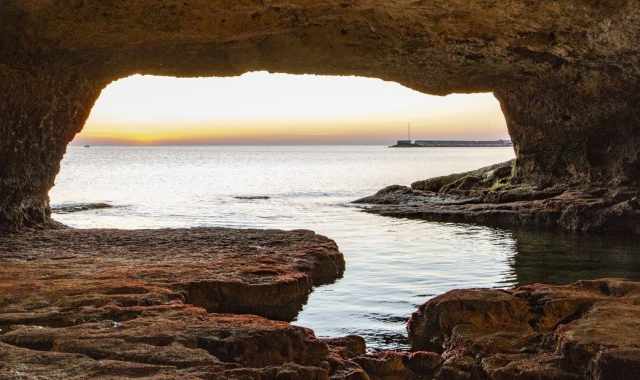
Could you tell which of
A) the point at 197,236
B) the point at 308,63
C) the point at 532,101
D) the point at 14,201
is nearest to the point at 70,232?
the point at 14,201

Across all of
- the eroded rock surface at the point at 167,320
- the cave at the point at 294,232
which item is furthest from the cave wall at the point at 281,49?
the eroded rock surface at the point at 167,320

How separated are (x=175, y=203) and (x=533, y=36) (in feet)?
76.1

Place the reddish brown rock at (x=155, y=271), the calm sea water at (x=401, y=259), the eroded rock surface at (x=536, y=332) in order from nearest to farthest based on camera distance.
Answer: the eroded rock surface at (x=536, y=332), the reddish brown rock at (x=155, y=271), the calm sea water at (x=401, y=259)

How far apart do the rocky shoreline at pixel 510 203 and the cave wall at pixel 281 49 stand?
8.33 feet

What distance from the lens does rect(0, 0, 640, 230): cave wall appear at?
1122cm

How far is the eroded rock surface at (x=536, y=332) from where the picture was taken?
5074mm

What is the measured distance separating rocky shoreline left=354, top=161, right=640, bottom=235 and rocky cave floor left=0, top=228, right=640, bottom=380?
1189 centimetres

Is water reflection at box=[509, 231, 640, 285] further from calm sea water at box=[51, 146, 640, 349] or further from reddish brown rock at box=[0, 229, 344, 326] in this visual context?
reddish brown rock at box=[0, 229, 344, 326]

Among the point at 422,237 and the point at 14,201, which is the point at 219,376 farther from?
the point at 422,237

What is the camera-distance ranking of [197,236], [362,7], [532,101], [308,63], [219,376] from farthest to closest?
1. [532,101]
2. [308,63]
3. [197,236]
4. [362,7]
5. [219,376]

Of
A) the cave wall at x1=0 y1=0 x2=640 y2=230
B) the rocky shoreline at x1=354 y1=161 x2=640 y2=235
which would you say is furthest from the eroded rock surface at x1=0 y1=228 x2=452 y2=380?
the rocky shoreline at x1=354 y1=161 x2=640 y2=235

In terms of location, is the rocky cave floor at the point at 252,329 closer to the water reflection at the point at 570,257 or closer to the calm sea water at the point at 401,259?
the calm sea water at the point at 401,259

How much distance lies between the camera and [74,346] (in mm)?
4988

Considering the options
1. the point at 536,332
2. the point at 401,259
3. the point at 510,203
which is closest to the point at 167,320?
the point at 536,332
